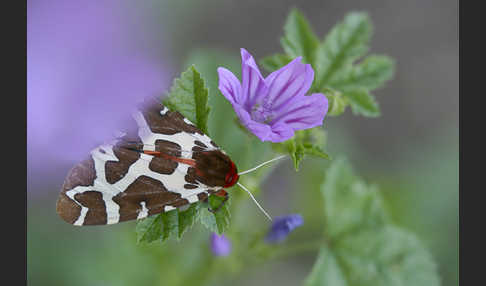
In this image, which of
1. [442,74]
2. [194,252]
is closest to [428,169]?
[442,74]

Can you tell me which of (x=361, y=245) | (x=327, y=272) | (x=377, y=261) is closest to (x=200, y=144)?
(x=327, y=272)

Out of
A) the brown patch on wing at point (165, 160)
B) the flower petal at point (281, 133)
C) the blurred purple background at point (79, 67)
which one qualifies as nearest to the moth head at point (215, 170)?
the brown patch on wing at point (165, 160)

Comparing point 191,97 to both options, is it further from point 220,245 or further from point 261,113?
point 220,245

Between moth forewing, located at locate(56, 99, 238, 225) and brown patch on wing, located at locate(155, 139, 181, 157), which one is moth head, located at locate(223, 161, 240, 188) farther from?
brown patch on wing, located at locate(155, 139, 181, 157)

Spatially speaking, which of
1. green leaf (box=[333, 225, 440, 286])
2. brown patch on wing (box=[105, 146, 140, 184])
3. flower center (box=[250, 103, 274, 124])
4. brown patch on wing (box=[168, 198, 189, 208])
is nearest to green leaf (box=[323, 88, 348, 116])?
flower center (box=[250, 103, 274, 124])

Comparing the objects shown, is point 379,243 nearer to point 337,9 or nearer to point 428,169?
point 428,169
